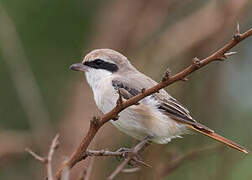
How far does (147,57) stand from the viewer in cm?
526

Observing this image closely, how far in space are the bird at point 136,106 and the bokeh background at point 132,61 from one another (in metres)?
0.16

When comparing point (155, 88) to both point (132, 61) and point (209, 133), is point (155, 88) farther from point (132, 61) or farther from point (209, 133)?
point (132, 61)

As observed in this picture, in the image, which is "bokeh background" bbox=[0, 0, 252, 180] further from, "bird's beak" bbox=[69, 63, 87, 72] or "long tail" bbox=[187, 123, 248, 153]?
"bird's beak" bbox=[69, 63, 87, 72]

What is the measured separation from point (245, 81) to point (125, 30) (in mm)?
1494

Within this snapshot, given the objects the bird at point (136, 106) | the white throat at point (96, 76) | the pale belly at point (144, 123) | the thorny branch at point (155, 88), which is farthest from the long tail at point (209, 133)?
the thorny branch at point (155, 88)

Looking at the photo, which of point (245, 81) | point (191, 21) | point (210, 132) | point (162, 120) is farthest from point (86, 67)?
point (245, 81)

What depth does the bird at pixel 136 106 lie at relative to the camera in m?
3.61

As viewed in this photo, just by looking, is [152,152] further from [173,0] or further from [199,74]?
[173,0]

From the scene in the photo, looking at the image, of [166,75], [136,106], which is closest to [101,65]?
[136,106]

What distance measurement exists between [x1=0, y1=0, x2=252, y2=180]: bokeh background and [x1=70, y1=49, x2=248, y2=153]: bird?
0.16 metres

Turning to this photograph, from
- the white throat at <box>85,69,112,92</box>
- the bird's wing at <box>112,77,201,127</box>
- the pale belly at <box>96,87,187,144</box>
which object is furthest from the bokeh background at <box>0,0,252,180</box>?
the white throat at <box>85,69,112,92</box>

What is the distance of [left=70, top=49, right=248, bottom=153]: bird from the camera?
361 cm

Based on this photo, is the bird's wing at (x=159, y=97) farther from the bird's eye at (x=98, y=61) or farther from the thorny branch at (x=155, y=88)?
the thorny branch at (x=155, y=88)

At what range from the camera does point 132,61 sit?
5840mm
